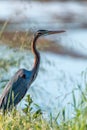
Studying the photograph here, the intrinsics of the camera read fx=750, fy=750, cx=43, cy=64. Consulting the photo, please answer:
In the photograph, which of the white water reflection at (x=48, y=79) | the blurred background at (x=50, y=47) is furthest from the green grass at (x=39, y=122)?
the white water reflection at (x=48, y=79)

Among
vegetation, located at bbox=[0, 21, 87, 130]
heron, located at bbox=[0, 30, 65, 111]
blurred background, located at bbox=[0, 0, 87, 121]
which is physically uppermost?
vegetation, located at bbox=[0, 21, 87, 130]

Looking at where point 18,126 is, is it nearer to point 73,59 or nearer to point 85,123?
point 85,123

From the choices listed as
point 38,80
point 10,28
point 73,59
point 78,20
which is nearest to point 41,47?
point 38,80

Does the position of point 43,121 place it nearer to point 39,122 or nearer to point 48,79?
point 39,122

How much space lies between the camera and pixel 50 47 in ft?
44.2

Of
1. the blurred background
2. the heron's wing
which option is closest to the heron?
the heron's wing

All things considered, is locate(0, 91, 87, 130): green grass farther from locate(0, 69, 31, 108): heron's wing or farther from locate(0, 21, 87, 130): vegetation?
locate(0, 69, 31, 108): heron's wing

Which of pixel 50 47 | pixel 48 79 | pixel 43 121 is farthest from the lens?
pixel 50 47

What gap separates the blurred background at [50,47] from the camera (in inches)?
383

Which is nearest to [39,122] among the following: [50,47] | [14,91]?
[14,91]

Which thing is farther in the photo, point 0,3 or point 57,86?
point 0,3

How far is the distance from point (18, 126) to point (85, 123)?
631mm

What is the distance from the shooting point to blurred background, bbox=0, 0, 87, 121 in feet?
31.9

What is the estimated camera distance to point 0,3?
1667 cm
